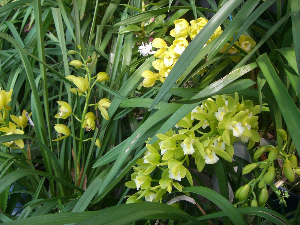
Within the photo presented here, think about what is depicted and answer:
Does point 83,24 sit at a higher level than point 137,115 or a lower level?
higher

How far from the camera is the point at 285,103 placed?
379 millimetres

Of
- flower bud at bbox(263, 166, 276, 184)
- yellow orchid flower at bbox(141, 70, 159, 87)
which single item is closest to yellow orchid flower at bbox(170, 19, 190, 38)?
yellow orchid flower at bbox(141, 70, 159, 87)

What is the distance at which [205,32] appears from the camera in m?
0.45

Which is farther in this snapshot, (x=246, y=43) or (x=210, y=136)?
(x=246, y=43)

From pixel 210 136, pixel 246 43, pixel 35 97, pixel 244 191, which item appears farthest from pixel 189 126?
pixel 35 97

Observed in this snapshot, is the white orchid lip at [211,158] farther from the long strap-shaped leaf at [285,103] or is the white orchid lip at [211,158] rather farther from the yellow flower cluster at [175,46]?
the yellow flower cluster at [175,46]

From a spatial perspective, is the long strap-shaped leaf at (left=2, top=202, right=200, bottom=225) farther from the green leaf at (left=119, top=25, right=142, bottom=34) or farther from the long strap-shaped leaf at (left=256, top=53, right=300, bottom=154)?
the green leaf at (left=119, top=25, right=142, bottom=34)

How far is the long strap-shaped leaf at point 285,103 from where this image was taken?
351 mm

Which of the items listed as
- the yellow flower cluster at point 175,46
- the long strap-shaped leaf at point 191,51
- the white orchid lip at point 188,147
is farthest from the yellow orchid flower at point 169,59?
the white orchid lip at point 188,147

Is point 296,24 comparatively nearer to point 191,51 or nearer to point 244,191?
point 191,51

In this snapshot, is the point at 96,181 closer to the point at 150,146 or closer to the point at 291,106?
the point at 150,146

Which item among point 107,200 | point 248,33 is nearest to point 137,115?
point 107,200

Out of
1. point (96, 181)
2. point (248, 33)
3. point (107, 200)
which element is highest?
point (248, 33)

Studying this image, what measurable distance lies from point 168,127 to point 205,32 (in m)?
0.19
